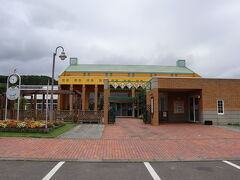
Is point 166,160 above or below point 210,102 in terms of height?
below

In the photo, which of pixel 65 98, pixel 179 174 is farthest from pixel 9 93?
pixel 65 98

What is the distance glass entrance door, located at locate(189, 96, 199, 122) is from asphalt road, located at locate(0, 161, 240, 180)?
12853 mm

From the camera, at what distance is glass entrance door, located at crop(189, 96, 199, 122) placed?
60.3 ft

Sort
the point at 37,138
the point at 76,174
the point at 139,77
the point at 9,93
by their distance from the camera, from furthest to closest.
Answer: the point at 139,77, the point at 9,93, the point at 37,138, the point at 76,174

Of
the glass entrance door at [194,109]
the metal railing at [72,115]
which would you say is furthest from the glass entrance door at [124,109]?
the metal railing at [72,115]

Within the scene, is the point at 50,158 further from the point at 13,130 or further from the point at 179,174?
the point at 13,130

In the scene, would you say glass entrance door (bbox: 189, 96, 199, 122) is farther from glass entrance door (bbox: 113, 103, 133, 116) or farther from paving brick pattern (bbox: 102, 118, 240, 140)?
glass entrance door (bbox: 113, 103, 133, 116)

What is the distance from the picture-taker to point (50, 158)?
249 inches

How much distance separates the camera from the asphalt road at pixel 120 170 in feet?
15.5

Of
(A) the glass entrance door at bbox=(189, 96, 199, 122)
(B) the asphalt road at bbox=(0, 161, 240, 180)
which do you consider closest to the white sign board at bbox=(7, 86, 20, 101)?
(B) the asphalt road at bbox=(0, 161, 240, 180)

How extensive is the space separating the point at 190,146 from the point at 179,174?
367 cm

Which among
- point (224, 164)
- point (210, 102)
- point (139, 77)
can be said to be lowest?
point (224, 164)

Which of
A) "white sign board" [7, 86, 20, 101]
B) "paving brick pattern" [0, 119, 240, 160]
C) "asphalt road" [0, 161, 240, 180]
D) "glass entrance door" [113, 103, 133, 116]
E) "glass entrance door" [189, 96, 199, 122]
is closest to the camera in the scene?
"asphalt road" [0, 161, 240, 180]

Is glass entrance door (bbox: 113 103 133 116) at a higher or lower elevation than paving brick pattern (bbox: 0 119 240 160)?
higher
